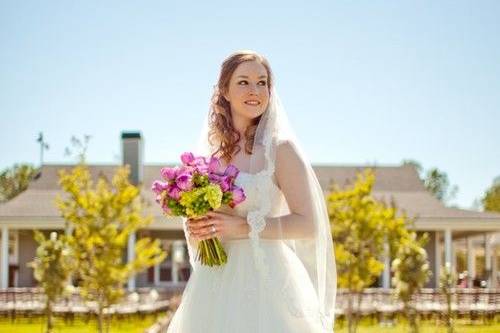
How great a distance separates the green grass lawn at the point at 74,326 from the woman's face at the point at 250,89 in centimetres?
1728

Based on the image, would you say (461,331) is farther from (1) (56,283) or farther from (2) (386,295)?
(1) (56,283)

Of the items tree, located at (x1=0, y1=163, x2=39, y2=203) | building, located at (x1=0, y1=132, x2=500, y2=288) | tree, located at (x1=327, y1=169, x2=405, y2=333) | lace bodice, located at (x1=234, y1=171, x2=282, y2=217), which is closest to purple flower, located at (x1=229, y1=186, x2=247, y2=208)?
lace bodice, located at (x1=234, y1=171, x2=282, y2=217)

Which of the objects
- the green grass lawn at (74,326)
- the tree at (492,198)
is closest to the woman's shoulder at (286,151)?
the green grass lawn at (74,326)

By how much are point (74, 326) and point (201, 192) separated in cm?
2055

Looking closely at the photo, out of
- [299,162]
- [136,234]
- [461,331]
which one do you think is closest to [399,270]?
[461,331]

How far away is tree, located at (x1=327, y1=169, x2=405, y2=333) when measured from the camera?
730 inches

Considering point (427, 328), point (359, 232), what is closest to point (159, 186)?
point (359, 232)

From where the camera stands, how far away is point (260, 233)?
13.0ft

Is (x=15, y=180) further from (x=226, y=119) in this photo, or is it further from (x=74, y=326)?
(x=226, y=119)

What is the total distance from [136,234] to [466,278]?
13.5 meters

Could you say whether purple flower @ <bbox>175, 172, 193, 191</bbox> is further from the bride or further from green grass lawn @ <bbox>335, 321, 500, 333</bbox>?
green grass lawn @ <bbox>335, 321, 500, 333</bbox>

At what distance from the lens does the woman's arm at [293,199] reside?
393 cm

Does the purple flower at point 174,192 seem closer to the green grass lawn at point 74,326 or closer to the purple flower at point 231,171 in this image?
the purple flower at point 231,171

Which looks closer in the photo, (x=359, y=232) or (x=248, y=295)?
(x=248, y=295)
